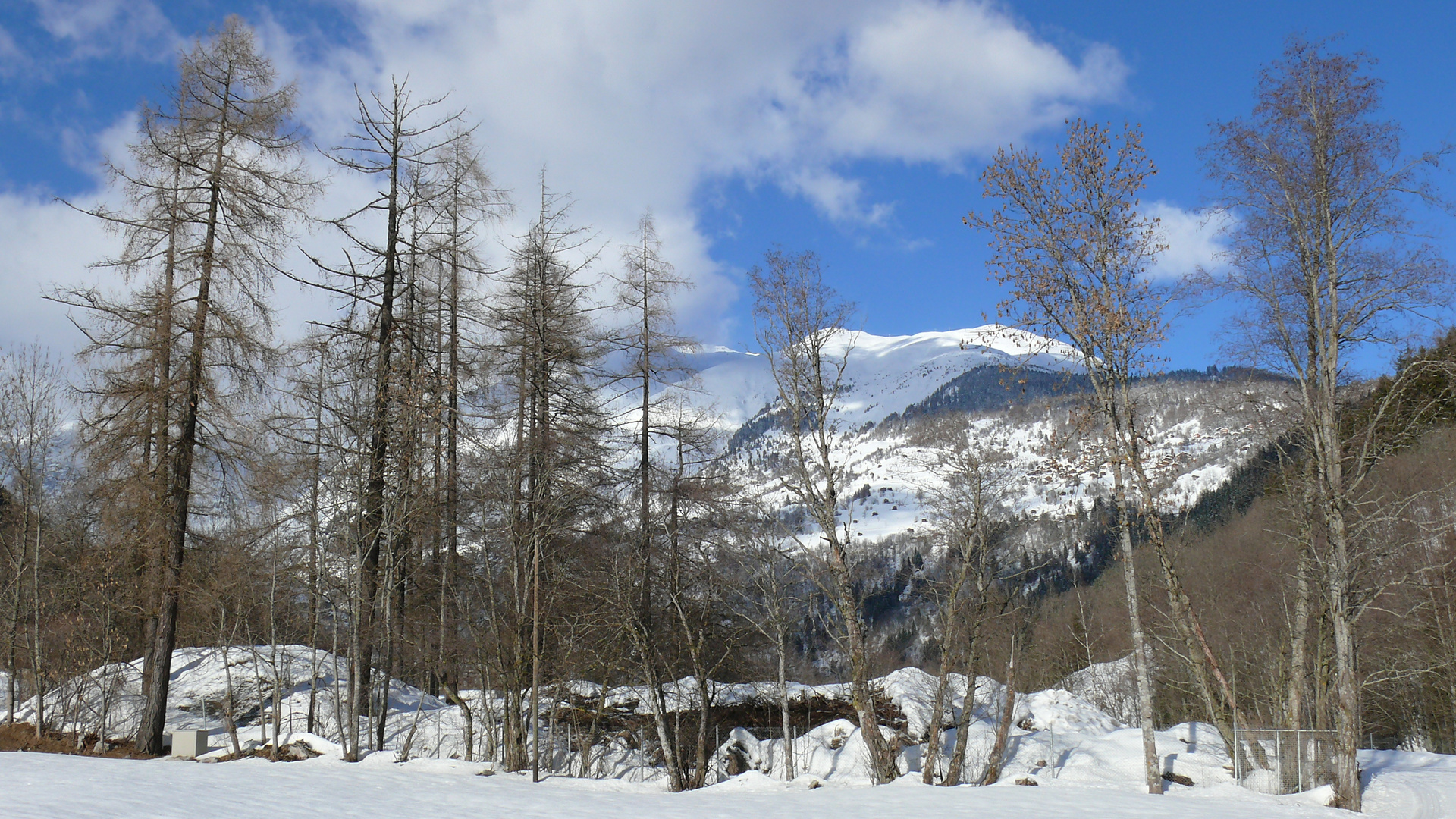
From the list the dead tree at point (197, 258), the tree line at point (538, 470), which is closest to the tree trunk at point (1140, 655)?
the tree line at point (538, 470)

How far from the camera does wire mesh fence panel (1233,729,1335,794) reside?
16.3 m

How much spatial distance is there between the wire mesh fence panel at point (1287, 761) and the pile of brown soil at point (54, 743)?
22.1m

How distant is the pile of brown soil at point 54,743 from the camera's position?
16172mm

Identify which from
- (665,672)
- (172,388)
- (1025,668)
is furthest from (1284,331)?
(1025,668)

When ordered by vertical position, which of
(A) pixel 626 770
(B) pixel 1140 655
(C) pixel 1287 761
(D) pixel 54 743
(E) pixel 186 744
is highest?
(B) pixel 1140 655

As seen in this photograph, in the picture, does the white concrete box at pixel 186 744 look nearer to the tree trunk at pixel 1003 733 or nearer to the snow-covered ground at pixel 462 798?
the snow-covered ground at pixel 462 798

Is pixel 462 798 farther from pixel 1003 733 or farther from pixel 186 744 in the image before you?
pixel 1003 733

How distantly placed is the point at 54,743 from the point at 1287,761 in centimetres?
2509

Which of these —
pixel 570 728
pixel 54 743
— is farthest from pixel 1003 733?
pixel 54 743

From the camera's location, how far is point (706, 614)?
21625 millimetres

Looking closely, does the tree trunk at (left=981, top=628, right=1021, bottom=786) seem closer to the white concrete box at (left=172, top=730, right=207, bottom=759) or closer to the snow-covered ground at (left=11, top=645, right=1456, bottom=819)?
the snow-covered ground at (left=11, top=645, right=1456, bottom=819)

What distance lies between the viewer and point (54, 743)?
17016 mm

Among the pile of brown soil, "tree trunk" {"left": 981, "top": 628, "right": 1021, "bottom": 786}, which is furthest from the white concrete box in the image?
"tree trunk" {"left": 981, "top": 628, "right": 1021, "bottom": 786}

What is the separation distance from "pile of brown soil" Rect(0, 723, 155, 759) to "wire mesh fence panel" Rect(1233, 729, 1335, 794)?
22131 mm
